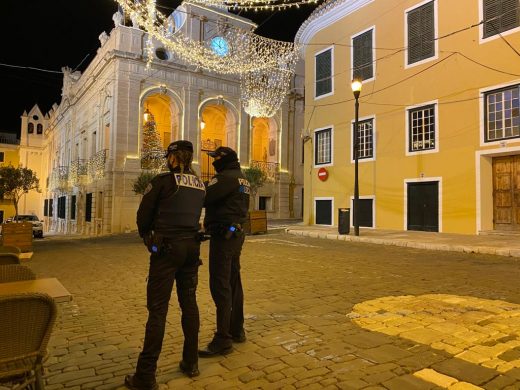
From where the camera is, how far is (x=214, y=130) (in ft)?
104

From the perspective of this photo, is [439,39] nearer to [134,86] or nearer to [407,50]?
[407,50]

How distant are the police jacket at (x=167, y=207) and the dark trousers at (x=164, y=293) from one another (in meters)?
0.13

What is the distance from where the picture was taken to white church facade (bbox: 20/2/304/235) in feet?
81.6

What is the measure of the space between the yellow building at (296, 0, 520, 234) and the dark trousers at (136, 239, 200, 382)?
46.4ft

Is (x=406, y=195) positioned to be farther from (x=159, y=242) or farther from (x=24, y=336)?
(x=24, y=336)

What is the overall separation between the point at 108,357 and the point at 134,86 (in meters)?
23.7

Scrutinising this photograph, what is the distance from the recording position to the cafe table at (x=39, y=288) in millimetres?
3042

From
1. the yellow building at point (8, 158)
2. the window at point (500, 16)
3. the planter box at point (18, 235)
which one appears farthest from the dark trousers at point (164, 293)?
the yellow building at point (8, 158)

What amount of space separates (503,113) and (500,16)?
3439mm

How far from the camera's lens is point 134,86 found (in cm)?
2516

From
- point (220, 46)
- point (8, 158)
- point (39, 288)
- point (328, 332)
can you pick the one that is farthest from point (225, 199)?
point (8, 158)

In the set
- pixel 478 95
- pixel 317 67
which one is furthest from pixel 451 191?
pixel 317 67

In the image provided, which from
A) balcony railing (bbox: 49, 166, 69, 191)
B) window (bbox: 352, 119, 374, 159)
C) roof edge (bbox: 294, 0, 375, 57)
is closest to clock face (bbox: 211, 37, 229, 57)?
roof edge (bbox: 294, 0, 375, 57)

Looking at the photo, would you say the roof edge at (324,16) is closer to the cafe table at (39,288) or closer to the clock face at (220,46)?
the clock face at (220,46)
